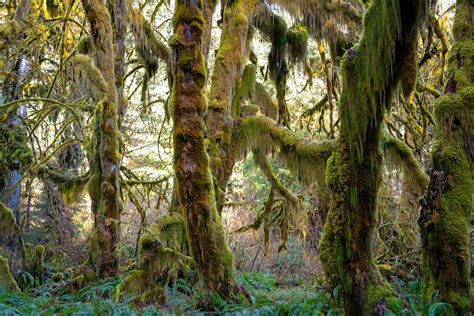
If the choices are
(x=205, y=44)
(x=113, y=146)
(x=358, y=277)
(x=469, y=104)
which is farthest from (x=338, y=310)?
(x=205, y=44)

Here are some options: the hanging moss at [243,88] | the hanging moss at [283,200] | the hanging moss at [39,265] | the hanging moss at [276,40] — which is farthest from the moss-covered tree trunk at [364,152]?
the hanging moss at [39,265]

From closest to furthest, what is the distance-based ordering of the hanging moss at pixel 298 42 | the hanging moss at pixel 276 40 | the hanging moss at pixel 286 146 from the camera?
the hanging moss at pixel 286 146
the hanging moss at pixel 276 40
the hanging moss at pixel 298 42

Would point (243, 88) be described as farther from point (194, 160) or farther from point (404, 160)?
point (194, 160)

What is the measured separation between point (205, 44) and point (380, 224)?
A: 445 cm

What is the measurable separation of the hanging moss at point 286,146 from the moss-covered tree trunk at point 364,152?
2006mm

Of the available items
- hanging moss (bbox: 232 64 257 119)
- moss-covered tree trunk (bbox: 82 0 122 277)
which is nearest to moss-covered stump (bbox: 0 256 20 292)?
moss-covered tree trunk (bbox: 82 0 122 277)

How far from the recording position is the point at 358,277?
459cm

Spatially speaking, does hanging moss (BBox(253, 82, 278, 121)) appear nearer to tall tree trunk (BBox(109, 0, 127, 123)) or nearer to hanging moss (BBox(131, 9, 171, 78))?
hanging moss (BBox(131, 9, 171, 78))

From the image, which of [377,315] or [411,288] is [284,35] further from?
[377,315]

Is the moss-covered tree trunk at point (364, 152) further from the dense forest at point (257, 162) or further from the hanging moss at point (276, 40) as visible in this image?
the hanging moss at point (276, 40)

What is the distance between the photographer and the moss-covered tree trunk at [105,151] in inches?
261

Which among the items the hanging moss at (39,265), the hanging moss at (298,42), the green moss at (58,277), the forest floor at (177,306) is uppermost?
Answer: the hanging moss at (298,42)

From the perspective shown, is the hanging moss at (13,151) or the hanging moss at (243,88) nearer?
the hanging moss at (13,151)

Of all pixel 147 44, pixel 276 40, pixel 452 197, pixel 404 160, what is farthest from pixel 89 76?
pixel 452 197
